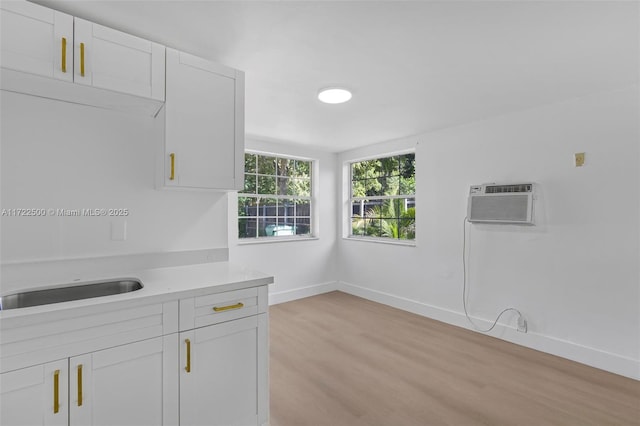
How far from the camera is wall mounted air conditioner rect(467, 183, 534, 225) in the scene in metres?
2.98

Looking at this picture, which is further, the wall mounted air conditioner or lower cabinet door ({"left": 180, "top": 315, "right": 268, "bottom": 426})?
the wall mounted air conditioner

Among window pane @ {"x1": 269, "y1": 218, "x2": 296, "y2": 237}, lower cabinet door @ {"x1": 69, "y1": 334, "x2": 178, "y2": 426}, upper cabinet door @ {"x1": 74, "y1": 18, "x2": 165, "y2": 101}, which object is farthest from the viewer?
window pane @ {"x1": 269, "y1": 218, "x2": 296, "y2": 237}

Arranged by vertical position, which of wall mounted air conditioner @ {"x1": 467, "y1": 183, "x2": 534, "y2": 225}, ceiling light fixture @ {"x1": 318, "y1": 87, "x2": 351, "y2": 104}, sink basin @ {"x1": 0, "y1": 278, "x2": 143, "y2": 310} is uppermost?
ceiling light fixture @ {"x1": 318, "y1": 87, "x2": 351, "y2": 104}

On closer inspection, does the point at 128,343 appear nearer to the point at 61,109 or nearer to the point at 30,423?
the point at 30,423

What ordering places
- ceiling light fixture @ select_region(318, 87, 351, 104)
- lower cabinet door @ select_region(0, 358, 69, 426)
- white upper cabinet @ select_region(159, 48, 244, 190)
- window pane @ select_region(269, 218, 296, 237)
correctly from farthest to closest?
window pane @ select_region(269, 218, 296, 237)
ceiling light fixture @ select_region(318, 87, 351, 104)
white upper cabinet @ select_region(159, 48, 244, 190)
lower cabinet door @ select_region(0, 358, 69, 426)

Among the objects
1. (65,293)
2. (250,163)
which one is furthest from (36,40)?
(250,163)

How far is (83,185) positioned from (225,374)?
4.64 ft

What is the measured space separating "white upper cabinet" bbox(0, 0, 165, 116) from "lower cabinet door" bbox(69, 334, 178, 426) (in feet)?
4.30

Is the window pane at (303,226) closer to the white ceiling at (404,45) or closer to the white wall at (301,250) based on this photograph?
the white wall at (301,250)

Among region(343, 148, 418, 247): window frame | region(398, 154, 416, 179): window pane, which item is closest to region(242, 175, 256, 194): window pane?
region(343, 148, 418, 247): window frame

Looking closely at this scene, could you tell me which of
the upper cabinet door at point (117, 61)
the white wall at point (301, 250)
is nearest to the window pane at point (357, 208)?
the white wall at point (301, 250)

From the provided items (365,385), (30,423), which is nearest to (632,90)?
(365,385)

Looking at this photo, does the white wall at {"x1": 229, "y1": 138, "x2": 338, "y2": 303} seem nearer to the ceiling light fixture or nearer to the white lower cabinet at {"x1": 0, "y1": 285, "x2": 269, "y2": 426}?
the ceiling light fixture

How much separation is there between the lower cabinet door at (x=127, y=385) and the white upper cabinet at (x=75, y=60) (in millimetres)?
1311
